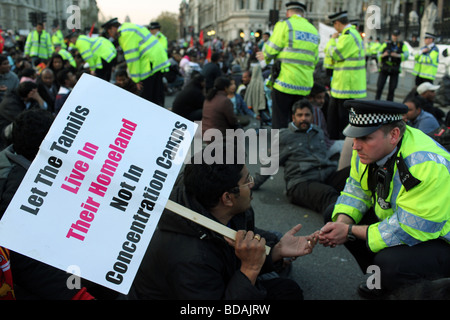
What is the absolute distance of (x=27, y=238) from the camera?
1.54 m

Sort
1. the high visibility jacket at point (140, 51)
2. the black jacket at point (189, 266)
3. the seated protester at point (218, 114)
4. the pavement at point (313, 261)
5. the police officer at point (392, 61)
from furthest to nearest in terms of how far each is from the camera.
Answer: the police officer at point (392, 61) → the high visibility jacket at point (140, 51) → the seated protester at point (218, 114) → the pavement at point (313, 261) → the black jacket at point (189, 266)

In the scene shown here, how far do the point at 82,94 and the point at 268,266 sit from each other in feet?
4.78

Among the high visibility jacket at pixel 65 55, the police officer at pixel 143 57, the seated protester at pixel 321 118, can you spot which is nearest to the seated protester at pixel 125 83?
the police officer at pixel 143 57

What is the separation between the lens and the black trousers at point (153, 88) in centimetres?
794

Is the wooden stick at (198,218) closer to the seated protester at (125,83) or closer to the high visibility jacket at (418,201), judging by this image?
the high visibility jacket at (418,201)

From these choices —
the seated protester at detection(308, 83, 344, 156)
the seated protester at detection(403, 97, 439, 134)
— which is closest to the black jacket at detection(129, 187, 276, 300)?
the seated protester at detection(308, 83, 344, 156)

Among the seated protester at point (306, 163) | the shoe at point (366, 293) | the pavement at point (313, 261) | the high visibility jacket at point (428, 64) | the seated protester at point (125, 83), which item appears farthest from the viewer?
the high visibility jacket at point (428, 64)

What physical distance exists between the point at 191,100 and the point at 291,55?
233cm

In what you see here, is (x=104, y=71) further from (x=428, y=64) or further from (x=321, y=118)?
(x=428, y=64)

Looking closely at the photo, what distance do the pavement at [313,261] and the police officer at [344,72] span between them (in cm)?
187

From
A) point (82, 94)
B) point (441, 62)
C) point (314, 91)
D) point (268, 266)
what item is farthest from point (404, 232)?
point (441, 62)

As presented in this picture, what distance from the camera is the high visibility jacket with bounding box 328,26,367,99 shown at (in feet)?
21.5

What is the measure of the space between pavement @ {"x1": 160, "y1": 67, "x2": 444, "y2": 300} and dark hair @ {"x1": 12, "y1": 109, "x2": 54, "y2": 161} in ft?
6.64
